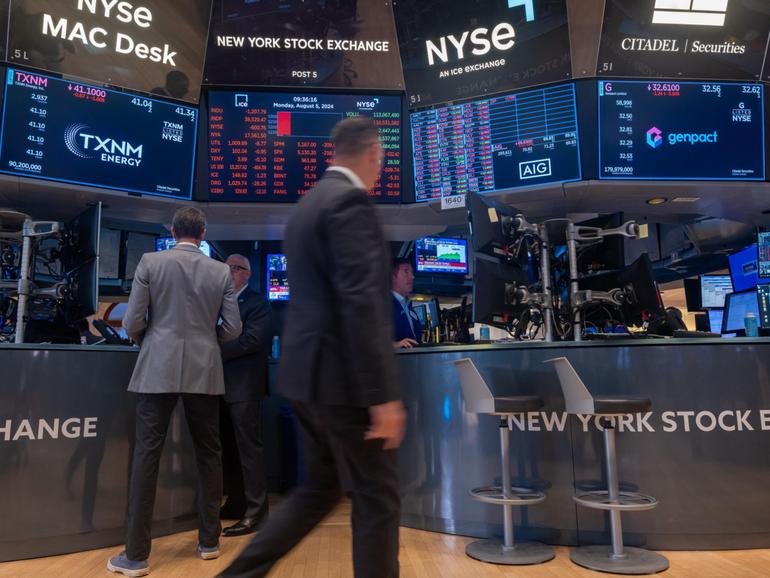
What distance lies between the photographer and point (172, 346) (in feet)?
9.50

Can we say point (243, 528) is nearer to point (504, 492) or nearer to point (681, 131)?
point (504, 492)

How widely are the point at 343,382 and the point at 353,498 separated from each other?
11.7 inches

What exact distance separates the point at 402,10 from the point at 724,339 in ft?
10.4

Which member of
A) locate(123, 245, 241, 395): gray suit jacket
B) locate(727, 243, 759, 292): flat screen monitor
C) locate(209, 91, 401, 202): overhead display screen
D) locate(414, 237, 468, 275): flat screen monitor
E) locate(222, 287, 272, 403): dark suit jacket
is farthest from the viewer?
locate(414, 237, 468, 275): flat screen monitor

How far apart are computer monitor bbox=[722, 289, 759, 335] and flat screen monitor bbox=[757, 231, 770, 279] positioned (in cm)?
16

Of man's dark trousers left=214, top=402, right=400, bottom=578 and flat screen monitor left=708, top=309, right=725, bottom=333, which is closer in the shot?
man's dark trousers left=214, top=402, right=400, bottom=578

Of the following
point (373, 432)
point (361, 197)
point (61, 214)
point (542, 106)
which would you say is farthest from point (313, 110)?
point (373, 432)

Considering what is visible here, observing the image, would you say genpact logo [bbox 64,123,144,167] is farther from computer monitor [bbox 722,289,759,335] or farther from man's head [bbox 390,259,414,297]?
computer monitor [bbox 722,289,759,335]

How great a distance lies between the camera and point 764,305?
15.7 feet

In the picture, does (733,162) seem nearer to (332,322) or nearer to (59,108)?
(332,322)

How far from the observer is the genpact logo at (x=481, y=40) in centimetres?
447

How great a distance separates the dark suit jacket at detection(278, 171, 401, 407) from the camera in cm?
153

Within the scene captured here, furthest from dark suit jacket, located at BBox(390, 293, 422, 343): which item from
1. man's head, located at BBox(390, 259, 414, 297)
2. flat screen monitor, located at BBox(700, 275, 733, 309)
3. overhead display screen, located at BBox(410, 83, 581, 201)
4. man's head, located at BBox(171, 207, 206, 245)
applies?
flat screen monitor, located at BBox(700, 275, 733, 309)

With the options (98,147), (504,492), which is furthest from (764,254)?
(98,147)
